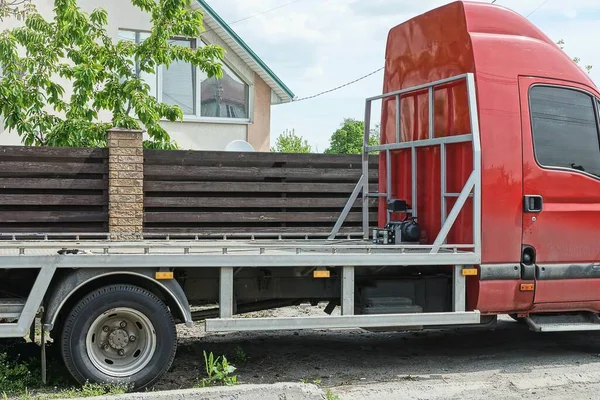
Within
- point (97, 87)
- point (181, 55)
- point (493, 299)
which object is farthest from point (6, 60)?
point (493, 299)

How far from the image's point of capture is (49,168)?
416 inches

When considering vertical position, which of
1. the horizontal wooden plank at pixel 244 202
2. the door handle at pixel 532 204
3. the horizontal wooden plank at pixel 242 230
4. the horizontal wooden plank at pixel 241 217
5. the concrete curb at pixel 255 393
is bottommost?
the concrete curb at pixel 255 393

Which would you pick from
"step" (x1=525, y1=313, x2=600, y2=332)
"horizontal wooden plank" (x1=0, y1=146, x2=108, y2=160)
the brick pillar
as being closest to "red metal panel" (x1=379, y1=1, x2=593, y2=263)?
"step" (x1=525, y1=313, x2=600, y2=332)

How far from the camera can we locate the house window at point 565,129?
738 cm

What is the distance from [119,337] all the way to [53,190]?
4.88m

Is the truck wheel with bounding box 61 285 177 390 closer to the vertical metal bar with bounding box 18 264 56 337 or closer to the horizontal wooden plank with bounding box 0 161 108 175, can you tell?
the vertical metal bar with bounding box 18 264 56 337

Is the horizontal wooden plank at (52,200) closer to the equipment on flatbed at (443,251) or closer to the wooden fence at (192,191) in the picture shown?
the wooden fence at (192,191)

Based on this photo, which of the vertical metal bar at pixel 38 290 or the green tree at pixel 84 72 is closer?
the vertical metal bar at pixel 38 290

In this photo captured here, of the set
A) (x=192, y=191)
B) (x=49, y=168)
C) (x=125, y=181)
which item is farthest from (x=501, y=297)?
(x=49, y=168)

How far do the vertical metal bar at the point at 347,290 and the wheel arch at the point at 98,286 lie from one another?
4.49 feet

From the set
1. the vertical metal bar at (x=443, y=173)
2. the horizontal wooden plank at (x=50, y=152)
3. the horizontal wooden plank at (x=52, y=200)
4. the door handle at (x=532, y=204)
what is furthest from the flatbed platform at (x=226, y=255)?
the horizontal wooden plank at (x=50, y=152)

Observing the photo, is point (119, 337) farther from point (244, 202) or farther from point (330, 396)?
point (244, 202)

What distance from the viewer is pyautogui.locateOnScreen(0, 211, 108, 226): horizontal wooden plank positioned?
10.5 metres

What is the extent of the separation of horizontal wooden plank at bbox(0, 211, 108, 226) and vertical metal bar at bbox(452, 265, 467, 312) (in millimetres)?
5508
